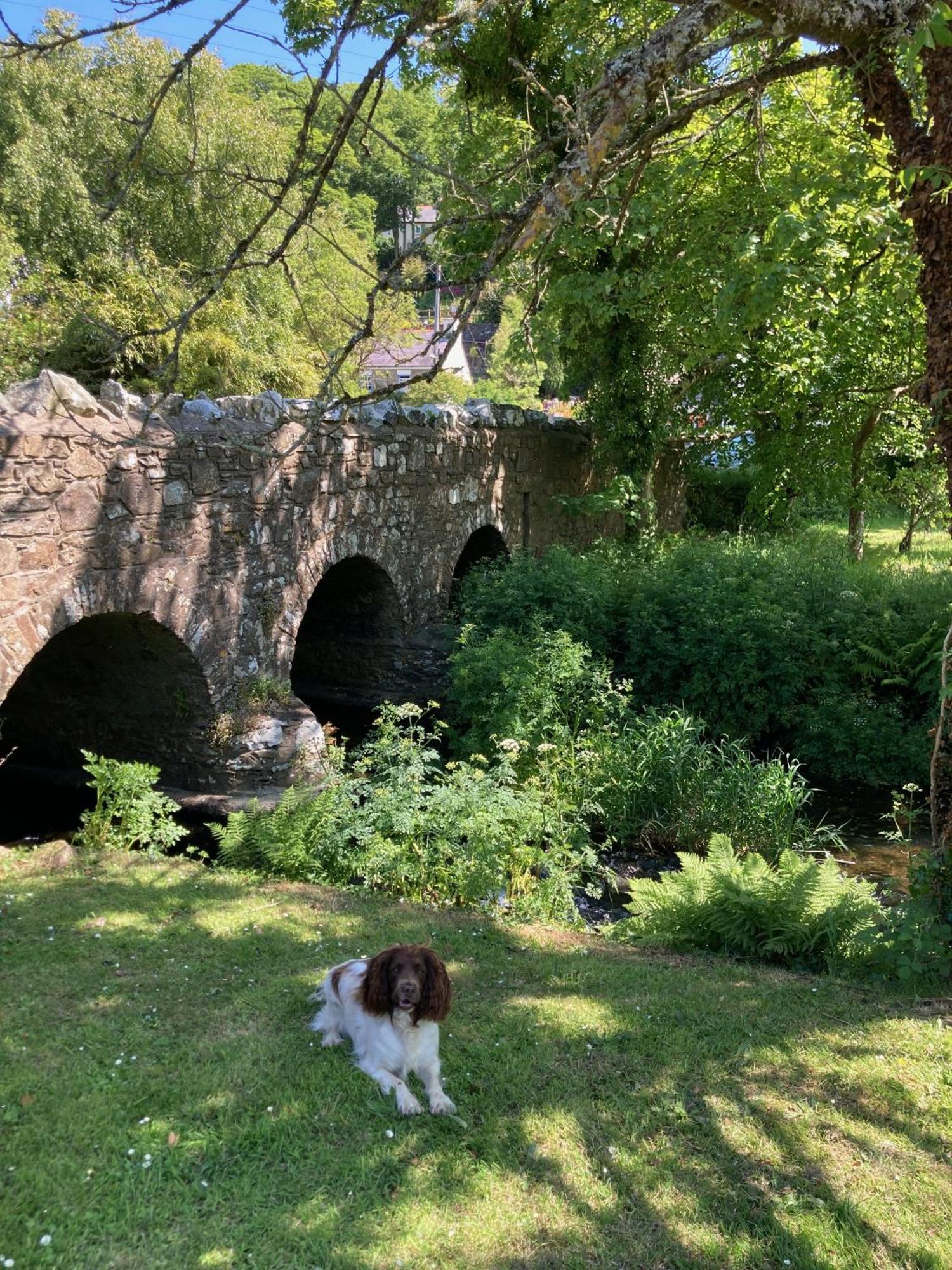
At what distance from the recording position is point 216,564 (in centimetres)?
740

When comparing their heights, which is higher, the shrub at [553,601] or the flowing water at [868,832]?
the shrub at [553,601]

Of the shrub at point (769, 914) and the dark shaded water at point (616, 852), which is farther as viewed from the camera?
the dark shaded water at point (616, 852)

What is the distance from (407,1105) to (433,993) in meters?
0.35

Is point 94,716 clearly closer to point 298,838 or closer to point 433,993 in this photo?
point 298,838

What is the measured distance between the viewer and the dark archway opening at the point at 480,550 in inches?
478

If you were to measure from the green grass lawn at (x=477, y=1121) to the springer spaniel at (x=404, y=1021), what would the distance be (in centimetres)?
8

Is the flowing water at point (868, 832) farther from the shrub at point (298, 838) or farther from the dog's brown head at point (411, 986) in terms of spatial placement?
the dog's brown head at point (411, 986)

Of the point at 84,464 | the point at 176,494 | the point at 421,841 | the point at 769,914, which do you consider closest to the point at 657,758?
the point at 421,841

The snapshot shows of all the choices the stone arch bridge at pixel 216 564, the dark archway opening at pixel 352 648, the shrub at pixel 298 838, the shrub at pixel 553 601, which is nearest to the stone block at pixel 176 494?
the stone arch bridge at pixel 216 564

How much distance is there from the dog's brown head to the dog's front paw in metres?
0.23

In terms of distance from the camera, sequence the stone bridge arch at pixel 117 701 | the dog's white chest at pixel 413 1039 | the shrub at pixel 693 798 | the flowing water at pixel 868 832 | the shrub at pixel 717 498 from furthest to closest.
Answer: the shrub at pixel 717 498
the stone bridge arch at pixel 117 701
the shrub at pixel 693 798
the flowing water at pixel 868 832
the dog's white chest at pixel 413 1039

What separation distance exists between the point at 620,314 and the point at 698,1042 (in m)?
10.7

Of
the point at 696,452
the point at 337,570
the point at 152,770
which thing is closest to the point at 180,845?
the point at 152,770

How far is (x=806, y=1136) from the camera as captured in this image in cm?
304
